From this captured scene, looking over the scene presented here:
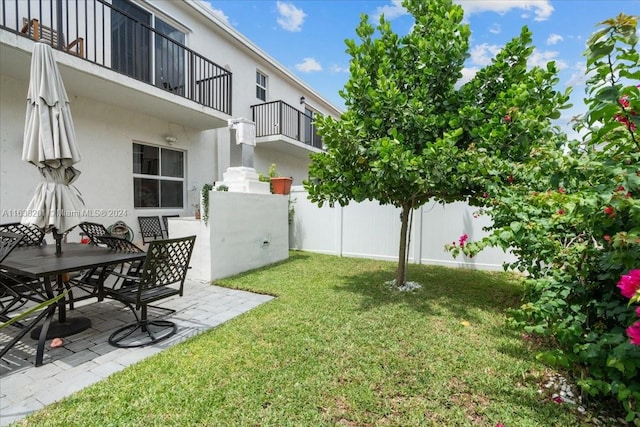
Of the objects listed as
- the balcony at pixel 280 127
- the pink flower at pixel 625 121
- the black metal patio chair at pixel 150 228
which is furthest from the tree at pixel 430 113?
the balcony at pixel 280 127

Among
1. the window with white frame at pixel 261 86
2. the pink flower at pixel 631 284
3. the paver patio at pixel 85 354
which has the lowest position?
the paver patio at pixel 85 354

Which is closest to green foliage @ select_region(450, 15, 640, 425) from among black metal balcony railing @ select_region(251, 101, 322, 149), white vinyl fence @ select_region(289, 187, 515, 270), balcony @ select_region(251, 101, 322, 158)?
white vinyl fence @ select_region(289, 187, 515, 270)

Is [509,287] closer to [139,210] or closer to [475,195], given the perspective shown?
[475,195]

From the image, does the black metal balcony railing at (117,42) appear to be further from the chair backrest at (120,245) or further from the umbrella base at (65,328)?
the umbrella base at (65,328)

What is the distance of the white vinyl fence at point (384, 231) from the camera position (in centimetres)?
781

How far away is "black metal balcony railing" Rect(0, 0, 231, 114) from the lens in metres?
5.63

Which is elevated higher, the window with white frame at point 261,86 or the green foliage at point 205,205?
the window with white frame at point 261,86

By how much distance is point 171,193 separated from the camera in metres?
8.90

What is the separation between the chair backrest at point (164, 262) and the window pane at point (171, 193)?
552 cm

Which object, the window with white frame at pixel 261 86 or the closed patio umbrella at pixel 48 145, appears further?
the window with white frame at pixel 261 86

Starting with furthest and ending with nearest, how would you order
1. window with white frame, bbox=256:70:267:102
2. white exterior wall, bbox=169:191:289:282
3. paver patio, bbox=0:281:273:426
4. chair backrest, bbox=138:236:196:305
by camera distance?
1. window with white frame, bbox=256:70:267:102
2. white exterior wall, bbox=169:191:289:282
3. chair backrest, bbox=138:236:196:305
4. paver patio, bbox=0:281:273:426

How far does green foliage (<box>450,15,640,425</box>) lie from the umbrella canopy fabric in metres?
4.63

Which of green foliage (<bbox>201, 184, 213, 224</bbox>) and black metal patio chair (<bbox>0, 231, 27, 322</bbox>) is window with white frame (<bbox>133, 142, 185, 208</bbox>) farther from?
black metal patio chair (<bbox>0, 231, 27, 322</bbox>)

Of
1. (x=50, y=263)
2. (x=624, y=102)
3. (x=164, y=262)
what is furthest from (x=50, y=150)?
(x=624, y=102)
